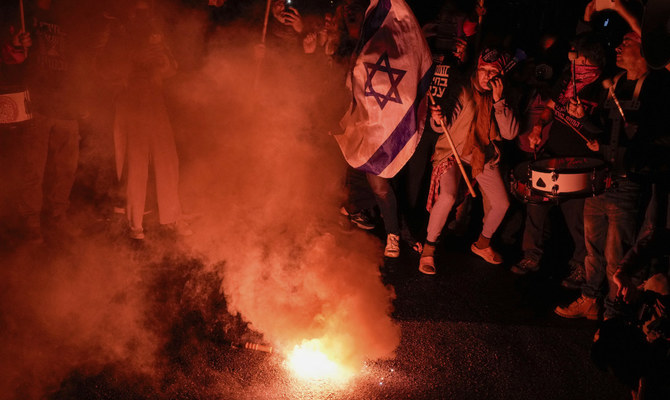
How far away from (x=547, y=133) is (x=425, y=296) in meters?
2.20

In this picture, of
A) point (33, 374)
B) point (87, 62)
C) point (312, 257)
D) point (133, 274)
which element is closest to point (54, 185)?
point (87, 62)

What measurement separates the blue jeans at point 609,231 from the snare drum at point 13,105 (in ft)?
19.1

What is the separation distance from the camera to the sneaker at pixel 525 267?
17.3 feet

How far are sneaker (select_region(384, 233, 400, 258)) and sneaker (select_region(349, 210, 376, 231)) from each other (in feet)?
2.46

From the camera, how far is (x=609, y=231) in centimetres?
425

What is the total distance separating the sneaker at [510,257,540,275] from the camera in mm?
5281

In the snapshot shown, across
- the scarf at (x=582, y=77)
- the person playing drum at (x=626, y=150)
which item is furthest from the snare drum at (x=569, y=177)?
the scarf at (x=582, y=77)

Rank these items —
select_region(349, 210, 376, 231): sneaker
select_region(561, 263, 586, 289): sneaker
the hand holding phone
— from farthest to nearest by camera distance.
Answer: select_region(349, 210, 376, 231): sneaker < select_region(561, 263, 586, 289): sneaker < the hand holding phone

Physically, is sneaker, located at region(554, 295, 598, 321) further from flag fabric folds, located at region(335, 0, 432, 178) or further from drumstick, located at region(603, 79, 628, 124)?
flag fabric folds, located at region(335, 0, 432, 178)

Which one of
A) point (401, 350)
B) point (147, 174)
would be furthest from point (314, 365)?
point (147, 174)

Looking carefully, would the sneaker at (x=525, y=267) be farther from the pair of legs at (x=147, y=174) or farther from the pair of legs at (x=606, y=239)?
the pair of legs at (x=147, y=174)

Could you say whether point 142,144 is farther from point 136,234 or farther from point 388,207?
point 388,207

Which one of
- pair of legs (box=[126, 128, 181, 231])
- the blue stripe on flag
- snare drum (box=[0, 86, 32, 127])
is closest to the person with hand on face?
the blue stripe on flag

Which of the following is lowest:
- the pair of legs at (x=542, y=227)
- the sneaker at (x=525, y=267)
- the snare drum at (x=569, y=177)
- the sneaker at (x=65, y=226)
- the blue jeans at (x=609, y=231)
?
the sneaker at (x=65, y=226)
